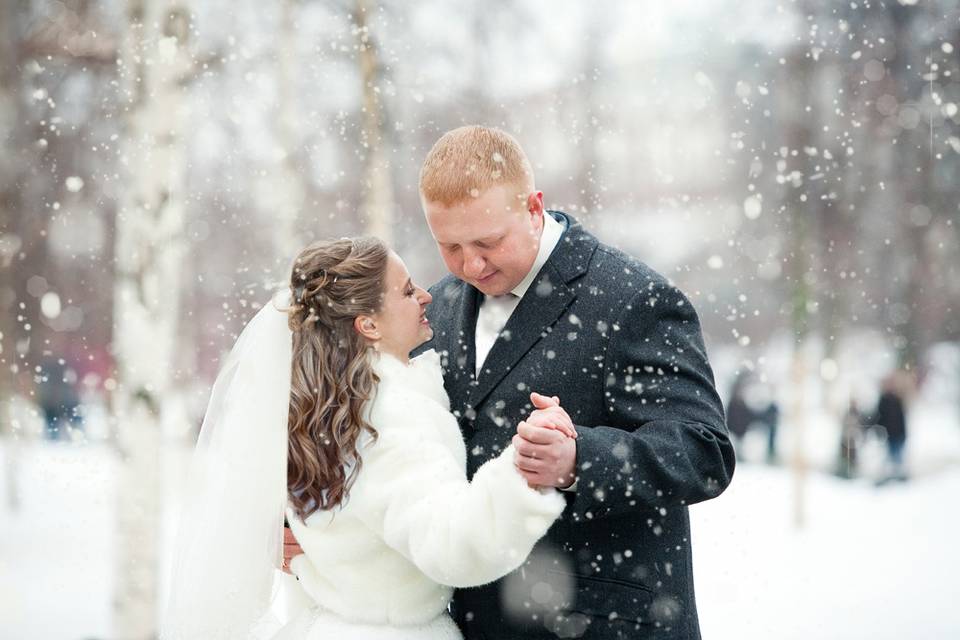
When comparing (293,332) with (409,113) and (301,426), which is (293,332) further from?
(409,113)

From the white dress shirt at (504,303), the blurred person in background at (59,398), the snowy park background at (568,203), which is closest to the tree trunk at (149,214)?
the snowy park background at (568,203)

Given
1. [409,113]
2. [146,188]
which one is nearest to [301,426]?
[146,188]

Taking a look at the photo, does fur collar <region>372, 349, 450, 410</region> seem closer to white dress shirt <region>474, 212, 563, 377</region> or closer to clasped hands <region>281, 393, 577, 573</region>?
white dress shirt <region>474, 212, 563, 377</region>

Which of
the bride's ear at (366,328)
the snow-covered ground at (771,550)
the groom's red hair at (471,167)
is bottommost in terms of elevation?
the snow-covered ground at (771,550)

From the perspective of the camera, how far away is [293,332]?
213 centimetres

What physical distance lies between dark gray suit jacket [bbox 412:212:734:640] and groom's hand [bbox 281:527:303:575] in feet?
1.34

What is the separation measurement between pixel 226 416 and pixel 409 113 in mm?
5206

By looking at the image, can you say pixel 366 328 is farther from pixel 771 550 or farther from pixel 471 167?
pixel 771 550

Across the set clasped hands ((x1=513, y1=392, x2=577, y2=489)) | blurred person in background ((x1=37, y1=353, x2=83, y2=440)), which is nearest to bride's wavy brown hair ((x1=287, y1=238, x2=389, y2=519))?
clasped hands ((x1=513, y1=392, x2=577, y2=489))

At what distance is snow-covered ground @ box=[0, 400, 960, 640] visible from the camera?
7.25 metres

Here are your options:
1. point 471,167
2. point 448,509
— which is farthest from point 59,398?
point 448,509

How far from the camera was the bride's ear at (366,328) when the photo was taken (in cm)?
211

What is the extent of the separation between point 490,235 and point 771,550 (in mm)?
7532

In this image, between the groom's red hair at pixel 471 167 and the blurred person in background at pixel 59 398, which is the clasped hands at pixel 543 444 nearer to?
the groom's red hair at pixel 471 167
